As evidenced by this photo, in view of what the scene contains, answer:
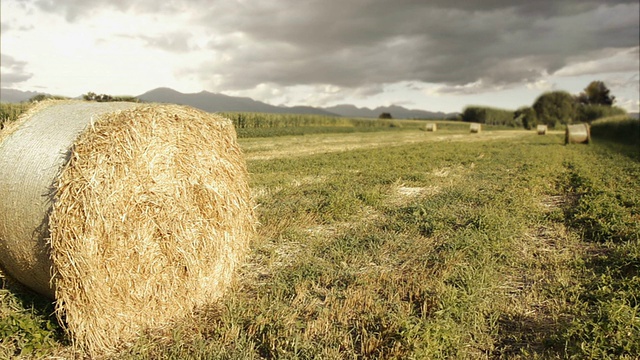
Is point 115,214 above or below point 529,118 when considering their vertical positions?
below

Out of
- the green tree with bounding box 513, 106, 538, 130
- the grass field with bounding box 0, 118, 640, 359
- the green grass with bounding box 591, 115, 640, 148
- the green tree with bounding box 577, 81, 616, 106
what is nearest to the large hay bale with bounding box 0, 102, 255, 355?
the grass field with bounding box 0, 118, 640, 359

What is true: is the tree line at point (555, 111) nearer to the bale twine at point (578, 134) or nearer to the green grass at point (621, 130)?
the green grass at point (621, 130)


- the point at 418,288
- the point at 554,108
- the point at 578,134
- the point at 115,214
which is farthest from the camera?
the point at 554,108

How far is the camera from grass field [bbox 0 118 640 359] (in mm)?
4168

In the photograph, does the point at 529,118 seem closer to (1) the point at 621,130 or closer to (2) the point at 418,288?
(1) the point at 621,130

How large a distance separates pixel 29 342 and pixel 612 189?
1267 cm

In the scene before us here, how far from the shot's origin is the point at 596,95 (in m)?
113

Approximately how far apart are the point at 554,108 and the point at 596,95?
3863 cm

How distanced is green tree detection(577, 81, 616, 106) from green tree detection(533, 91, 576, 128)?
30.0 metres

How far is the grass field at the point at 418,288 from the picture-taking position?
A: 13.7 feet

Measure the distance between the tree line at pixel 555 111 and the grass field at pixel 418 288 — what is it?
282ft

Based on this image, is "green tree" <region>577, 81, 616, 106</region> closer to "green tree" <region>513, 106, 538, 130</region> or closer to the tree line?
the tree line

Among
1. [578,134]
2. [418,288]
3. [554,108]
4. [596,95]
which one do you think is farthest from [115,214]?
[596,95]

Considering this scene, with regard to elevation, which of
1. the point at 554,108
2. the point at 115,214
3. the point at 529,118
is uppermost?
the point at 554,108
